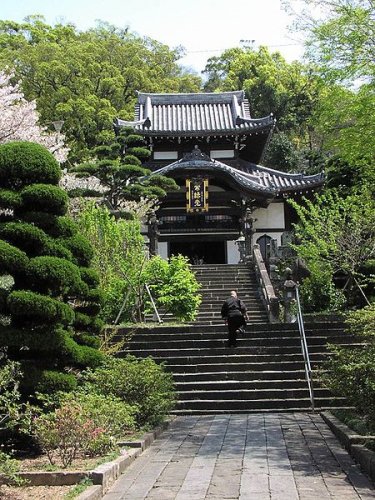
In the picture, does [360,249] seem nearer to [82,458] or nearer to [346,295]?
[346,295]

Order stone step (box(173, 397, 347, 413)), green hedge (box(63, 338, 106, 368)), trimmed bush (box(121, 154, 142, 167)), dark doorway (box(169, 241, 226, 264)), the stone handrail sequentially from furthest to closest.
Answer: dark doorway (box(169, 241, 226, 264)) → trimmed bush (box(121, 154, 142, 167)) → the stone handrail → stone step (box(173, 397, 347, 413)) → green hedge (box(63, 338, 106, 368))

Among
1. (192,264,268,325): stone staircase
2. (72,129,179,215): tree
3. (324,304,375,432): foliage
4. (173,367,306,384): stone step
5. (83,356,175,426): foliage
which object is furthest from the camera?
(72,129,179,215): tree

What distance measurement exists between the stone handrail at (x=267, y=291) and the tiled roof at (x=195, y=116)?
9602mm

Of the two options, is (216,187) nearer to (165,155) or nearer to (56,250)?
(165,155)

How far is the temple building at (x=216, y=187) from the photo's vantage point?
94.5 ft

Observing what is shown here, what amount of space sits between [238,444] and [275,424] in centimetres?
215

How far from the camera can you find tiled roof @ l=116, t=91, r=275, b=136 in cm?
3181

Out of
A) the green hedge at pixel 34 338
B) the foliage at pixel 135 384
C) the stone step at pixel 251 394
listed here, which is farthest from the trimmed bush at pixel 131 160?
the green hedge at pixel 34 338

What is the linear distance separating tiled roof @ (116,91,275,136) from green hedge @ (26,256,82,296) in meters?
23.1

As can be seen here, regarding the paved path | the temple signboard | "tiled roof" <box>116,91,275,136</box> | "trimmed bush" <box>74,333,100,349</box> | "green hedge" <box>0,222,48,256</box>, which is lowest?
the paved path

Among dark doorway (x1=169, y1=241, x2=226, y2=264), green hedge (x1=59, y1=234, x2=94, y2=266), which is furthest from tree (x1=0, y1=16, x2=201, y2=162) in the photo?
green hedge (x1=59, y1=234, x2=94, y2=266)

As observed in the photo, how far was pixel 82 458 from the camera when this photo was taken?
752 cm

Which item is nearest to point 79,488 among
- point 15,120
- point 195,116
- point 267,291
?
point 267,291

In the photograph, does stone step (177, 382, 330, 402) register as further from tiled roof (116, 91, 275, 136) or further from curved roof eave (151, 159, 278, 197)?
tiled roof (116, 91, 275, 136)
